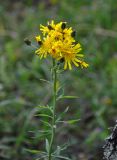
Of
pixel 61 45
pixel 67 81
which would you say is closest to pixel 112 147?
pixel 61 45

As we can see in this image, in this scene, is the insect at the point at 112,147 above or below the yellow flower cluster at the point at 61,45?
below

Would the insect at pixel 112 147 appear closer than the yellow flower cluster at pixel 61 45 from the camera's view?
No

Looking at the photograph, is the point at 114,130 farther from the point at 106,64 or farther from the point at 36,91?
the point at 106,64

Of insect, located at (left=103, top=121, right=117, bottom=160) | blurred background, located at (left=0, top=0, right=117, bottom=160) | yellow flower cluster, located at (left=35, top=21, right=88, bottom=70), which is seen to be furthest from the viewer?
blurred background, located at (left=0, top=0, right=117, bottom=160)

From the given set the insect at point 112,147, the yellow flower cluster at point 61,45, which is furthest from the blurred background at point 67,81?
the yellow flower cluster at point 61,45

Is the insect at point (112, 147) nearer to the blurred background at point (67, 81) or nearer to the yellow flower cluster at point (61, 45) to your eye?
the blurred background at point (67, 81)

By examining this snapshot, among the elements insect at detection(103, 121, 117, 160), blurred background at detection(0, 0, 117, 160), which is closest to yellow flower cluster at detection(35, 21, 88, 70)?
insect at detection(103, 121, 117, 160)

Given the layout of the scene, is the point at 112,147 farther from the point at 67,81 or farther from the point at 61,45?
the point at 67,81

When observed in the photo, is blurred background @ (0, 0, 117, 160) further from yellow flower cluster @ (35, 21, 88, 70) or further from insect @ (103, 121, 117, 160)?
yellow flower cluster @ (35, 21, 88, 70)
